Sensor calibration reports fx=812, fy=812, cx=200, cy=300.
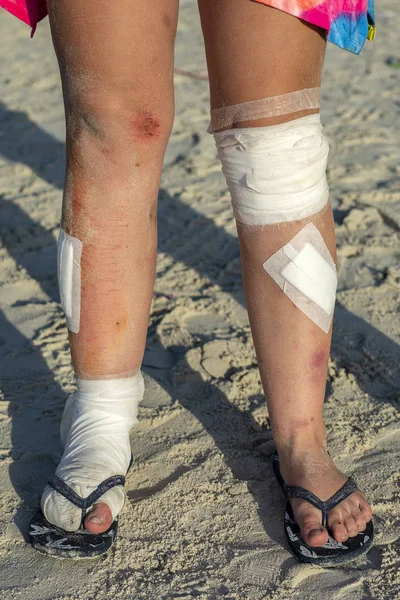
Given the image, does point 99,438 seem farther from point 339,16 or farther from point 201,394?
point 339,16

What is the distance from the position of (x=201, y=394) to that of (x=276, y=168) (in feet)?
2.67

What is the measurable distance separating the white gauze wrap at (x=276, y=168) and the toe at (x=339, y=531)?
64cm

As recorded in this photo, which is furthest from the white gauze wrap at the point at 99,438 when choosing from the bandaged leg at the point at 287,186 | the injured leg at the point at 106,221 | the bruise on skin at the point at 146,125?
the bruise on skin at the point at 146,125

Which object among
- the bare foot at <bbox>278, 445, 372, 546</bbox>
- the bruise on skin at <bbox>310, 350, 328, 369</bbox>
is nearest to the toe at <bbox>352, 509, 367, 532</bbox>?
the bare foot at <bbox>278, 445, 372, 546</bbox>

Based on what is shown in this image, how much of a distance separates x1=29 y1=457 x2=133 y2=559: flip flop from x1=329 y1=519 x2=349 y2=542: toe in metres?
0.46

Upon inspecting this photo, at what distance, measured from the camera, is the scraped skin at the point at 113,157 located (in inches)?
60.1

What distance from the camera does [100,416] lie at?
1.83 meters

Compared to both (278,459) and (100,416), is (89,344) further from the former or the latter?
(278,459)

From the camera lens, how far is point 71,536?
5.60 ft

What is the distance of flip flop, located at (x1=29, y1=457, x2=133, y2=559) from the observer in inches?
66.3

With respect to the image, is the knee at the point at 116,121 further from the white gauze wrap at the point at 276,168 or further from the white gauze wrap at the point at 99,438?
the white gauze wrap at the point at 99,438

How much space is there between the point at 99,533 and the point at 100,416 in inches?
10.2

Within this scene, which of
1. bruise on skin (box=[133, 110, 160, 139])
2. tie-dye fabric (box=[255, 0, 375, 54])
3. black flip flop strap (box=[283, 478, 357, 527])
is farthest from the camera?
black flip flop strap (box=[283, 478, 357, 527])

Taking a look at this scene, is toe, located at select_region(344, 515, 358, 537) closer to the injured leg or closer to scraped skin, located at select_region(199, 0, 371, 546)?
scraped skin, located at select_region(199, 0, 371, 546)
